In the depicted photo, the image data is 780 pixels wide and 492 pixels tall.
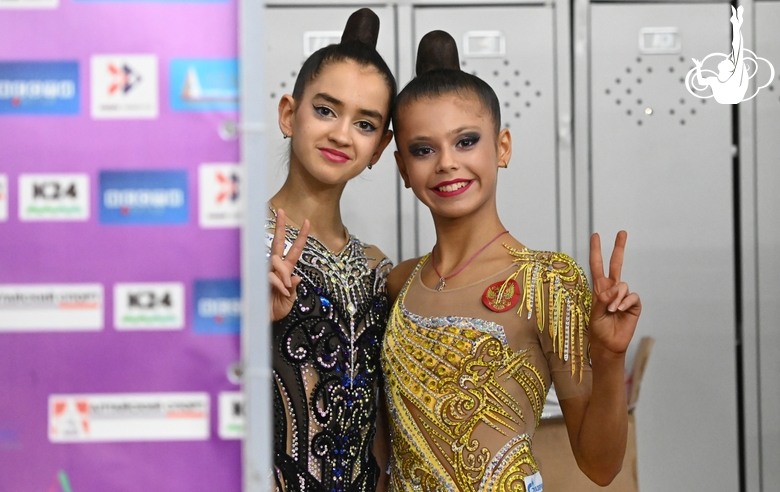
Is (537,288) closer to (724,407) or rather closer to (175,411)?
(175,411)

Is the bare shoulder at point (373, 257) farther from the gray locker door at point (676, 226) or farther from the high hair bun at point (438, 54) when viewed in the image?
the gray locker door at point (676, 226)

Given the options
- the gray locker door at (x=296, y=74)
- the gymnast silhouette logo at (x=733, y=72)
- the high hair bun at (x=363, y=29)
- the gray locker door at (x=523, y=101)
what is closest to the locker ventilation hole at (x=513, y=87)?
the gray locker door at (x=523, y=101)

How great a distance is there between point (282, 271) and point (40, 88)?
0.54m

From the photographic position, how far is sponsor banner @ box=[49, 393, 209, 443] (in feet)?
2.81

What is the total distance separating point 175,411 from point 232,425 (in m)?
0.06

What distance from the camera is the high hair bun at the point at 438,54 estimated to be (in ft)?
5.55

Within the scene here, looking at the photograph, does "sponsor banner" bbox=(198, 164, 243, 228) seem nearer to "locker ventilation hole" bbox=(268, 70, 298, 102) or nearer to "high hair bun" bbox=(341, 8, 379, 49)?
"high hair bun" bbox=(341, 8, 379, 49)

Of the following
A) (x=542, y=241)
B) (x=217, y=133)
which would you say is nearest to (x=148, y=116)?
(x=217, y=133)

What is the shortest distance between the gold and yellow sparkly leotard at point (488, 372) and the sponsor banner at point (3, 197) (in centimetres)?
80

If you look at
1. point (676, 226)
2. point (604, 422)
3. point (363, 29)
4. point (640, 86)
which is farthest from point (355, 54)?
point (676, 226)

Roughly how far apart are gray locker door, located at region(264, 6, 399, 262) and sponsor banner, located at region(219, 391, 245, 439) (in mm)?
1625

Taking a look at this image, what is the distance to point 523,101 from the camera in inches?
99.0

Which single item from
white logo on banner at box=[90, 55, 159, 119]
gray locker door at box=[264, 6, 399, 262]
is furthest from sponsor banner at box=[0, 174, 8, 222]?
gray locker door at box=[264, 6, 399, 262]

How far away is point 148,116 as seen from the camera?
2.81 feet
